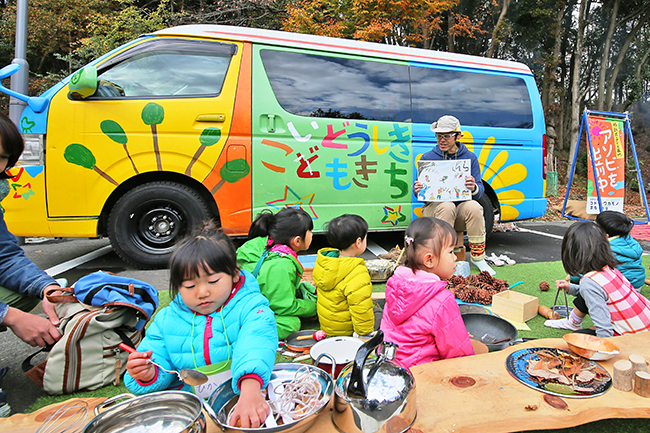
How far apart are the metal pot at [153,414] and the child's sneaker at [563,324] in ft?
7.57

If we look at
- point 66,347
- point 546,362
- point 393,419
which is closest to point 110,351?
point 66,347

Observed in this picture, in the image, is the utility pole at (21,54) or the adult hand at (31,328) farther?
the utility pole at (21,54)

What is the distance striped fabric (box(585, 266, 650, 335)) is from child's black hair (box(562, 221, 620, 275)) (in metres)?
0.07

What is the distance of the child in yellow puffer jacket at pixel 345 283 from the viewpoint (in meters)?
2.22

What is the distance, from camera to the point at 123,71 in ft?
11.8

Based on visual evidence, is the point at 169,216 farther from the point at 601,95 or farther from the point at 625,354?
the point at 601,95

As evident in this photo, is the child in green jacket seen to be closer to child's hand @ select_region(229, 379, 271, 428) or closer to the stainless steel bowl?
the stainless steel bowl

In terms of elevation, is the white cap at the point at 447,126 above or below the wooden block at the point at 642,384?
above

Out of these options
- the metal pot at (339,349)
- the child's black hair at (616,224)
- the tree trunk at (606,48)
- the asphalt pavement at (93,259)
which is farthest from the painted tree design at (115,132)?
the tree trunk at (606,48)

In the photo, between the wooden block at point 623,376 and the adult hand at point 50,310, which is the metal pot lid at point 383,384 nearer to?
the wooden block at point 623,376

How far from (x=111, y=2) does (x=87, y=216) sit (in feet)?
33.6

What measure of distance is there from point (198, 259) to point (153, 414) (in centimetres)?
49

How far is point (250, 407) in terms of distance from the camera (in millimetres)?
1113

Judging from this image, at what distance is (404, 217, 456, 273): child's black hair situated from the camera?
184 cm
